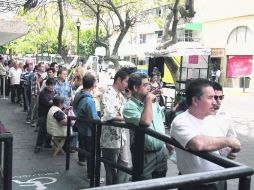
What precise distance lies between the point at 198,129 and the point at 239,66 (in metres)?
29.8

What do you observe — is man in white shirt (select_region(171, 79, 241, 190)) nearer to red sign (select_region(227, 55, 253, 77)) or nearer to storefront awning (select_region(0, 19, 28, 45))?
storefront awning (select_region(0, 19, 28, 45))

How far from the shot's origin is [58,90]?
8.50 meters

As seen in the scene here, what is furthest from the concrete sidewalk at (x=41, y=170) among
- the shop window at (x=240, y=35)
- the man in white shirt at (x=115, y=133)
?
the shop window at (x=240, y=35)

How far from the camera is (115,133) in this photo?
471cm

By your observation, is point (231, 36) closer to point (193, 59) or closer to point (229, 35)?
point (229, 35)

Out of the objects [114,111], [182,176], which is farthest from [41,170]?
[182,176]

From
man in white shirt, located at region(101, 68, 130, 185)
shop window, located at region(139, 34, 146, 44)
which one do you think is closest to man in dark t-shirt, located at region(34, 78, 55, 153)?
man in white shirt, located at region(101, 68, 130, 185)

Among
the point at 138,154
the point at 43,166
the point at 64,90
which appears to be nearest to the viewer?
the point at 138,154

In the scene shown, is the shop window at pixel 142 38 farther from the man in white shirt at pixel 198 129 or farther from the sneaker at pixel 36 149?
the man in white shirt at pixel 198 129

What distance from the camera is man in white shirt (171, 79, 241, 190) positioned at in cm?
272

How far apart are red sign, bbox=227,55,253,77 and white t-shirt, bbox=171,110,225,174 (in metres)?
28.4

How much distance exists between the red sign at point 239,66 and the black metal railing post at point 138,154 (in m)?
28.0

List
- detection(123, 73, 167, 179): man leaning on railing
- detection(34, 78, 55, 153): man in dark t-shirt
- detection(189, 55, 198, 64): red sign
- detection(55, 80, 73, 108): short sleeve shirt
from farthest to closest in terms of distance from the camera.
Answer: detection(189, 55, 198, 64): red sign
detection(55, 80, 73, 108): short sleeve shirt
detection(34, 78, 55, 153): man in dark t-shirt
detection(123, 73, 167, 179): man leaning on railing

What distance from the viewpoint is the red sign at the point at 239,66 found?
30.4m
